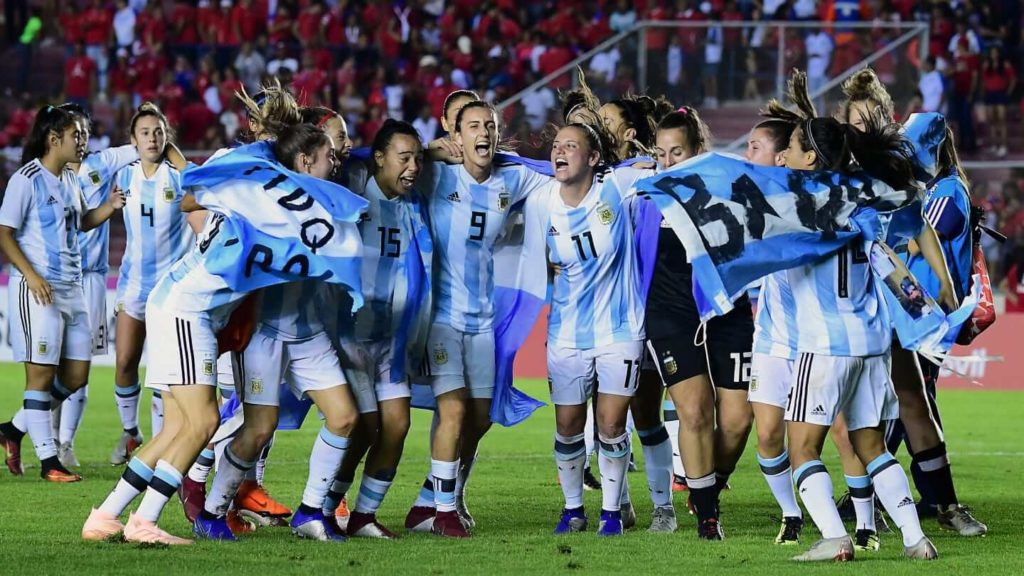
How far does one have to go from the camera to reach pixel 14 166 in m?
20.1

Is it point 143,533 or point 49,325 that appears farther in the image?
point 49,325

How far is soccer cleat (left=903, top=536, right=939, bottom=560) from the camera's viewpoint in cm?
704

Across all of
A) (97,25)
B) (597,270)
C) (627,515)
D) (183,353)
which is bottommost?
(627,515)

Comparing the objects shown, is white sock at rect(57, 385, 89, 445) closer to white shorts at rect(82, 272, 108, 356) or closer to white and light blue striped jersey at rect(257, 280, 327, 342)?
white shorts at rect(82, 272, 108, 356)

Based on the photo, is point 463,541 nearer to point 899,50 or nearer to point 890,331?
point 890,331

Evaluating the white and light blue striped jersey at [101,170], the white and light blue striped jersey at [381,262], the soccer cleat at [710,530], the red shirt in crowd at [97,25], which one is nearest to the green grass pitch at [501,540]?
the soccer cleat at [710,530]

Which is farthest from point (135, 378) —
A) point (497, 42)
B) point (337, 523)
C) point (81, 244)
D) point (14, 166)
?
point (497, 42)

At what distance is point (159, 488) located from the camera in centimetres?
713

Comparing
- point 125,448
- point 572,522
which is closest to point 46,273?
point 125,448

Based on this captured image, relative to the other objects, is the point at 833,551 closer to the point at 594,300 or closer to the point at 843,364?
the point at 843,364

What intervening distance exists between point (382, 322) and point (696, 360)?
1577 millimetres

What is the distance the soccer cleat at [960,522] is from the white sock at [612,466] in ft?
5.76

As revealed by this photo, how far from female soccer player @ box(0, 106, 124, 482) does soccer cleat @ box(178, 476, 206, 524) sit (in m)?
2.51

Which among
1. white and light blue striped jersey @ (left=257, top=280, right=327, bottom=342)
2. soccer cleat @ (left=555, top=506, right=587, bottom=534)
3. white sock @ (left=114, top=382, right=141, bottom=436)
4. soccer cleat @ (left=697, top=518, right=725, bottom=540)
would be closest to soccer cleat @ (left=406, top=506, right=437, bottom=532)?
soccer cleat @ (left=555, top=506, right=587, bottom=534)
